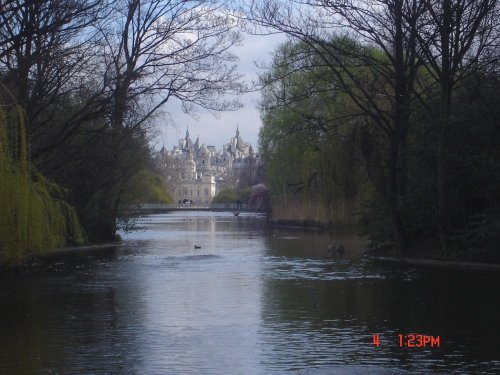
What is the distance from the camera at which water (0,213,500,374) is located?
33.6 feet

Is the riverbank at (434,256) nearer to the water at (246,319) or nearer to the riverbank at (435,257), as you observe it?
the riverbank at (435,257)

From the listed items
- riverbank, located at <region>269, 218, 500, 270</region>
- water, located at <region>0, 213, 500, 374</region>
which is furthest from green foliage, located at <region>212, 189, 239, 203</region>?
water, located at <region>0, 213, 500, 374</region>

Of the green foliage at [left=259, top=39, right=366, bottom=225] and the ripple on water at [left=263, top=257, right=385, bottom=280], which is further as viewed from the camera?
the green foliage at [left=259, top=39, right=366, bottom=225]

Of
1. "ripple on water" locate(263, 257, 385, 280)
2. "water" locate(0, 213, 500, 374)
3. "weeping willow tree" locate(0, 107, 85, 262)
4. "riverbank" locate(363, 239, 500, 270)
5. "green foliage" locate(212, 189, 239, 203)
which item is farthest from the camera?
"green foliage" locate(212, 189, 239, 203)

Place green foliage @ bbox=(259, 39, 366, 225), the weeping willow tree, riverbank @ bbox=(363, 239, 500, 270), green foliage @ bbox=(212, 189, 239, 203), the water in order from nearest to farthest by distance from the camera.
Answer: the water → the weeping willow tree → riverbank @ bbox=(363, 239, 500, 270) → green foliage @ bbox=(259, 39, 366, 225) → green foliage @ bbox=(212, 189, 239, 203)

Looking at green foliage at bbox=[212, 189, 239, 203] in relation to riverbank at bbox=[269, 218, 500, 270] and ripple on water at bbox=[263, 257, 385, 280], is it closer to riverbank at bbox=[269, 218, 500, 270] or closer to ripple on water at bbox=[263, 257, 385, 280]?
riverbank at bbox=[269, 218, 500, 270]

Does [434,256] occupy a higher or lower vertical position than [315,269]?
higher

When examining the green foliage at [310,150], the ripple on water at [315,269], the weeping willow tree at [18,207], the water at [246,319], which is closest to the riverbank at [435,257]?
the water at [246,319]

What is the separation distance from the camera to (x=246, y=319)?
13758mm

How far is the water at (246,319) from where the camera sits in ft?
33.6

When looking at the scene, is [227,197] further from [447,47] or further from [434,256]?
[447,47]

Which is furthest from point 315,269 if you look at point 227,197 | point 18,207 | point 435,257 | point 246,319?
point 227,197

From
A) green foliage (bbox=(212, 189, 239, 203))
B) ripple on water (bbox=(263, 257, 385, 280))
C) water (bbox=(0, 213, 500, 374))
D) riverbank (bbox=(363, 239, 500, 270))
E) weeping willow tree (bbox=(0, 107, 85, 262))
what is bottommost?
water (bbox=(0, 213, 500, 374))

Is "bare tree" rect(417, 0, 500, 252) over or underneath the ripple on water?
over
